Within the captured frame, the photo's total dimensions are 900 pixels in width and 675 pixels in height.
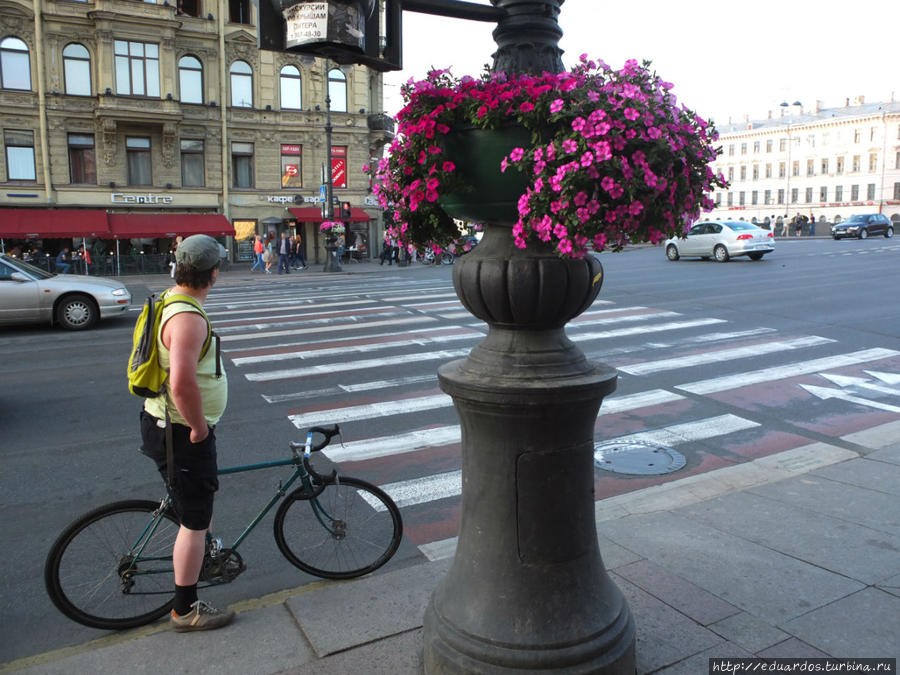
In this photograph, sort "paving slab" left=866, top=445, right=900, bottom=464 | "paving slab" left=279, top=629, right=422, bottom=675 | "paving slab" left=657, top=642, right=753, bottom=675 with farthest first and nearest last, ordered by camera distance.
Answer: "paving slab" left=866, top=445, right=900, bottom=464 → "paving slab" left=279, top=629, right=422, bottom=675 → "paving slab" left=657, top=642, right=753, bottom=675

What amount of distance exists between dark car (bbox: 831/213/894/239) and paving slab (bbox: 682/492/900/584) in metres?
48.6

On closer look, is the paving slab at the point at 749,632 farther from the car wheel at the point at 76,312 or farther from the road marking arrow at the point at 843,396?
the car wheel at the point at 76,312

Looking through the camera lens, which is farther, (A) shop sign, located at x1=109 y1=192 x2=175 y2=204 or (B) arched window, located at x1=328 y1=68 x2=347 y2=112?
(B) arched window, located at x1=328 y1=68 x2=347 y2=112

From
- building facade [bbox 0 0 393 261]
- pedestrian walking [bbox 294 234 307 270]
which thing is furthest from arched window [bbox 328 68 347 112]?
pedestrian walking [bbox 294 234 307 270]

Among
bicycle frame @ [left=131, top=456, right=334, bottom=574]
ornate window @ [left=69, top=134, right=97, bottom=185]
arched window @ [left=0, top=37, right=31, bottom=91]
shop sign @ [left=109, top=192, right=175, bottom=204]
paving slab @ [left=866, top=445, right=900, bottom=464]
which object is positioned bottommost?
paving slab @ [left=866, top=445, right=900, bottom=464]

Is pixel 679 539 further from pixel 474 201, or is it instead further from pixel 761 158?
pixel 761 158

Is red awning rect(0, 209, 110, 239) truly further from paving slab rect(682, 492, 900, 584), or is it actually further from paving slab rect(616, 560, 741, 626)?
paving slab rect(616, 560, 741, 626)

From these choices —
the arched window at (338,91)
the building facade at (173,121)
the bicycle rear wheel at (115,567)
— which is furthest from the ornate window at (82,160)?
the bicycle rear wheel at (115,567)

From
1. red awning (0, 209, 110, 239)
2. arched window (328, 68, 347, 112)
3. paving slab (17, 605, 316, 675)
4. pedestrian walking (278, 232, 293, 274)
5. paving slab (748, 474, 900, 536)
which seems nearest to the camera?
paving slab (17, 605, 316, 675)

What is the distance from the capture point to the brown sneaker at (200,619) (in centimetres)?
335

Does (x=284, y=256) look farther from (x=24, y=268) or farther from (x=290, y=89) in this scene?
(x=24, y=268)

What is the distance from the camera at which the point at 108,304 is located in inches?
547

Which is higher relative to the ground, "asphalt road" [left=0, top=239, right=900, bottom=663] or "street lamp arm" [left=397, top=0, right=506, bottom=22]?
"street lamp arm" [left=397, top=0, right=506, bottom=22]

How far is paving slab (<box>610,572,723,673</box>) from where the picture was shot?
290 centimetres
